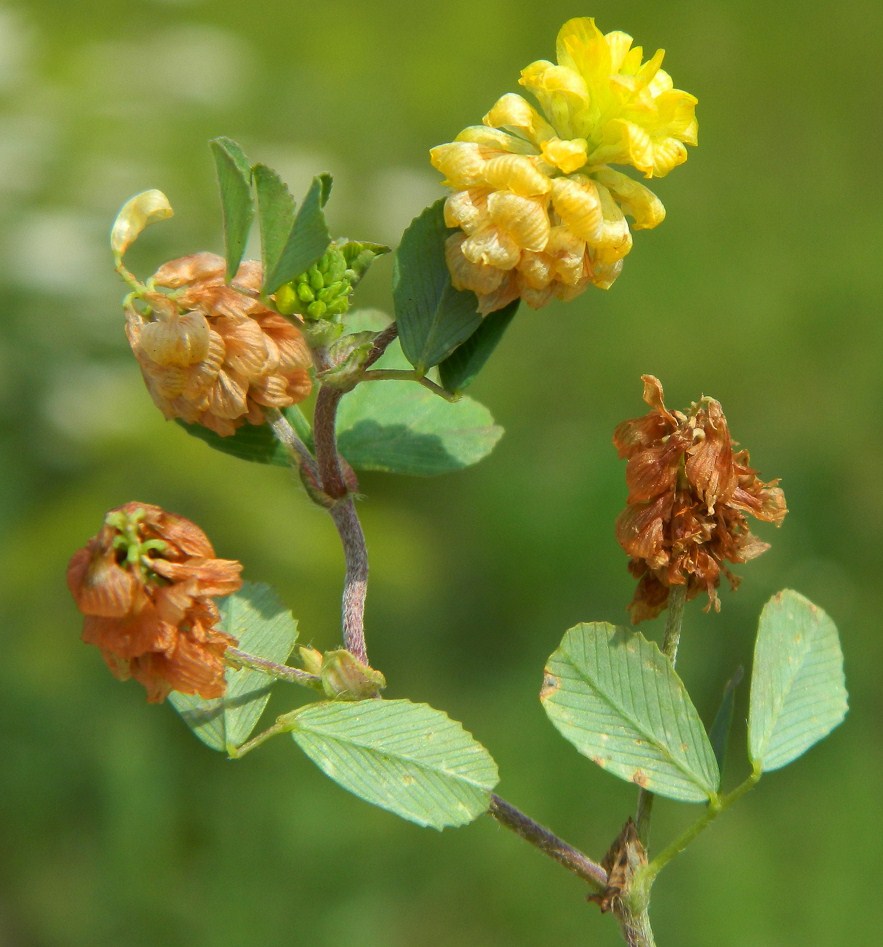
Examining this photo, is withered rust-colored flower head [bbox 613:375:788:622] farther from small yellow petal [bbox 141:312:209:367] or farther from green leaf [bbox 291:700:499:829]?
small yellow petal [bbox 141:312:209:367]

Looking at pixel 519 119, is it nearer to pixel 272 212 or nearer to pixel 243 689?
pixel 272 212

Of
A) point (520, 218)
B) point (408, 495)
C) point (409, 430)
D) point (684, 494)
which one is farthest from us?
point (408, 495)

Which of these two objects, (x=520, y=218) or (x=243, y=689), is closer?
(x=520, y=218)

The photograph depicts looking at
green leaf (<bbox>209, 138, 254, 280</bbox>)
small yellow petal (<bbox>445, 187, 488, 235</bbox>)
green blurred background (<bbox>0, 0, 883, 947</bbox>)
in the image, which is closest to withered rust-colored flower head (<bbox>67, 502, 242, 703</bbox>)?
green leaf (<bbox>209, 138, 254, 280</bbox>)

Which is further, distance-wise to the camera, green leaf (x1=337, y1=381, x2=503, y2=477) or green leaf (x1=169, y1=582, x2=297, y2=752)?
green leaf (x1=337, y1=381, x2=503, y2=477)

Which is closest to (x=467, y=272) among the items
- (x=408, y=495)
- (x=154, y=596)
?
(x=154, y=596)

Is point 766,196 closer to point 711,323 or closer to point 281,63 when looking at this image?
point 711,323
